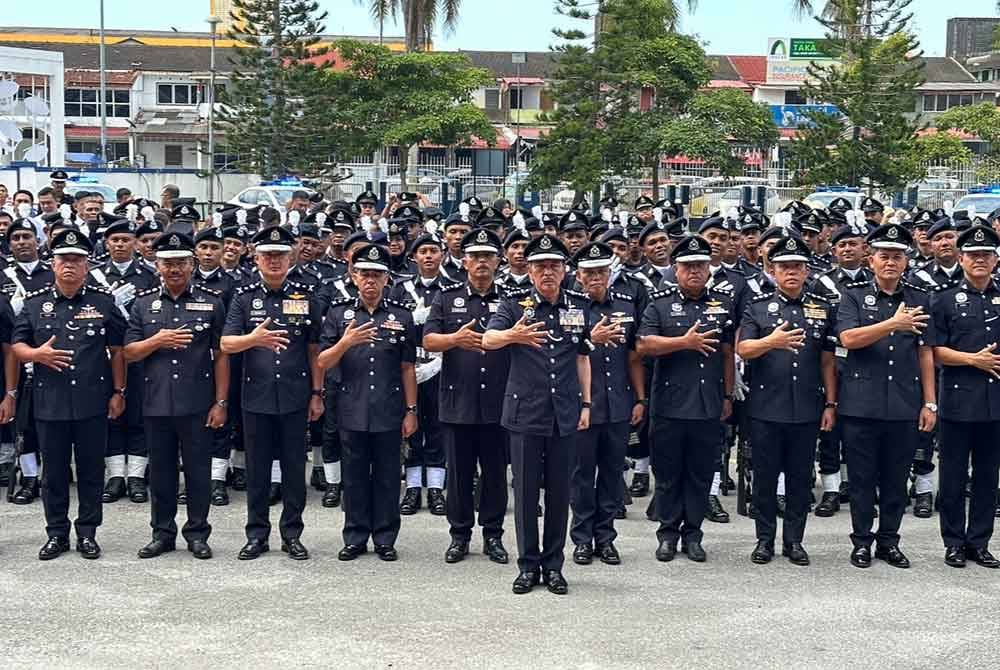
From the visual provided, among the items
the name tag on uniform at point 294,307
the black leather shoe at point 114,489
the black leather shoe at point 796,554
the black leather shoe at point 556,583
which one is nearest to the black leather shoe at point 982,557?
the black leather shoe at point 796,554

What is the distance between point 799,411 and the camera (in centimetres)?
876

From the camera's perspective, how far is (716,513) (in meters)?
10.2

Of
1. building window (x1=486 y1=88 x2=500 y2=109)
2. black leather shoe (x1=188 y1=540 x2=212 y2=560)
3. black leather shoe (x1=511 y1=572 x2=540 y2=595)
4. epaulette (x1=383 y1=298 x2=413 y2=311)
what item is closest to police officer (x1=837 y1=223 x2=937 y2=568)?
black leather shoe (x1=511 y1=572 x2=540 y2=595)

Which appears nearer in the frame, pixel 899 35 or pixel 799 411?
pixel 799 411

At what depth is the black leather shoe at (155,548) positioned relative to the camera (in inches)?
349

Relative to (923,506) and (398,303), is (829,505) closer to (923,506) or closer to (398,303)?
(923,506)

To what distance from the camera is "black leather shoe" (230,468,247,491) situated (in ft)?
36.6

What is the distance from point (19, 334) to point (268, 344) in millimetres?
1642

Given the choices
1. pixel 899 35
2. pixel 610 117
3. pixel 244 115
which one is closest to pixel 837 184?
pixel 899 35

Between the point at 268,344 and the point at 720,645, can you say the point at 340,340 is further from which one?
the point at 720,645

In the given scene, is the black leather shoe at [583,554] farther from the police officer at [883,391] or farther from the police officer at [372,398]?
the police officer at [883,391]

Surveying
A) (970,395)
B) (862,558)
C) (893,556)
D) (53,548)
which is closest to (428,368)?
(53,548)

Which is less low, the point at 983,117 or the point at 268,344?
the point at 983,117

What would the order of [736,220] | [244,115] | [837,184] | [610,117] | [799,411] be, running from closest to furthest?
[799,411], [736,220], [610,117], [837,184], [244,115]
